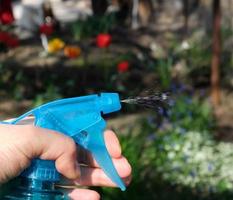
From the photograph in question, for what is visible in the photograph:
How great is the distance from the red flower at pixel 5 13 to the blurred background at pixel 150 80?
20 millimetres

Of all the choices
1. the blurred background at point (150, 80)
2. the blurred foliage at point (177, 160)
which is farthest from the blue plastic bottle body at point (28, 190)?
the blurred foliage at point (177, 160)

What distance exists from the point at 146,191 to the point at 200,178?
498mm

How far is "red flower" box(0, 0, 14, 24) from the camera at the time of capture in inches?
222

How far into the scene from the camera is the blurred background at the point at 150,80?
13.3ft

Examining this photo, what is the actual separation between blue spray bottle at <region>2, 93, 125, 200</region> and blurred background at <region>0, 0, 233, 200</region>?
0.34 ft

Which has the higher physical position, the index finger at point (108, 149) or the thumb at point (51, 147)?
the thumb at point (51, 147)

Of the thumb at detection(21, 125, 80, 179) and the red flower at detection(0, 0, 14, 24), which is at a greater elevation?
the thumb at detection(21, 125, 80, 179)

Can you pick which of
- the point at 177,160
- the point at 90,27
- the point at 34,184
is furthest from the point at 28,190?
the point at 90,27

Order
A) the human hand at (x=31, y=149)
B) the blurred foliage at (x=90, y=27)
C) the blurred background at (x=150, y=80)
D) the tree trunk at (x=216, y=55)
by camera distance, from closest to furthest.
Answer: the human hand at (x=31, y=149)
the blurred background at (x=150, y=80)
the tree trunk at (x=216, y=55)
the blurred foliage at (x=90, y=27)

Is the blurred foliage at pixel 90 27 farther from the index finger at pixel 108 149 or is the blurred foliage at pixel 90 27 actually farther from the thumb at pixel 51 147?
the thumb at pixel 51 147

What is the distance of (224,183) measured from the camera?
3951mm

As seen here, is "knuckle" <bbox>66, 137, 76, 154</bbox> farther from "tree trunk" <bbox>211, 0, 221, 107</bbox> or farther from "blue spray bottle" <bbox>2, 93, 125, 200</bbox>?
"tree trunk" <bbox>211, 0, 221, 107</bbox>

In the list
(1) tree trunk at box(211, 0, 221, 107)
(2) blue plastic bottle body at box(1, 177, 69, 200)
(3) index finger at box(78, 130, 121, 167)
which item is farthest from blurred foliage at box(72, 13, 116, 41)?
(2) blue plastic bottle body at box(1, 177, 69, 200)

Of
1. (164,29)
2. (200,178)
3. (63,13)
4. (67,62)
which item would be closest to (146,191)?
(200,178)
